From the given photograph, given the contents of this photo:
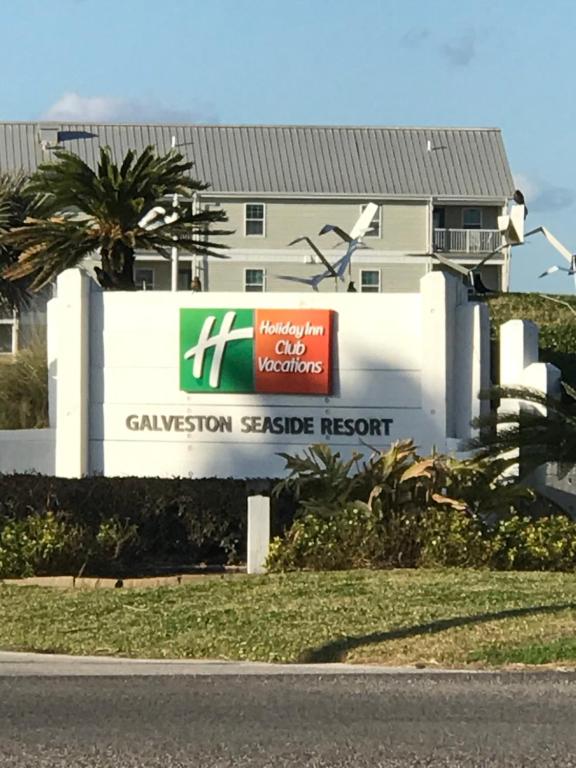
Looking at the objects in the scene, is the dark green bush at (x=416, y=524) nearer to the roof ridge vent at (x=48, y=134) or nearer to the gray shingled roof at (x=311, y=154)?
the gray shingled roof at (x=311, y=154)

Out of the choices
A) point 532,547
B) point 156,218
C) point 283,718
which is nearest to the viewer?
point 283,718

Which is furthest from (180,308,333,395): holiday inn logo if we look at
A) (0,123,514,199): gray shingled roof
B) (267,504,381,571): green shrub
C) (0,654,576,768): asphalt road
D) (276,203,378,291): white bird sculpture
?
(0,123,514,199): gray shingled roof

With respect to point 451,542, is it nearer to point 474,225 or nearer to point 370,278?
point 370,278

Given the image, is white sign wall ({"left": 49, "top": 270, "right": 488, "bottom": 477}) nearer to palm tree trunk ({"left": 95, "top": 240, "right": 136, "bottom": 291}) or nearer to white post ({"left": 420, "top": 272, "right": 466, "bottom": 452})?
white post ({"left": 420, "top": 272, "right": 466, "bottom": 452})

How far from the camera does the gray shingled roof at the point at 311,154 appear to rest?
5716cm

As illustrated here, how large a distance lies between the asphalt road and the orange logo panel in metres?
8.58

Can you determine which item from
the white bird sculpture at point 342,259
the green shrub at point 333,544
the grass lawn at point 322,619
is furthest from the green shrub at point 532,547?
the white bird sculpture at point 342,259

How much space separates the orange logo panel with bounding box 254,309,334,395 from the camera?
17953 mm

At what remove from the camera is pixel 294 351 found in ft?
59.1

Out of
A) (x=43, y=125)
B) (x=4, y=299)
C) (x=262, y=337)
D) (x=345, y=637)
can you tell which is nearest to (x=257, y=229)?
(x=43, y=125)

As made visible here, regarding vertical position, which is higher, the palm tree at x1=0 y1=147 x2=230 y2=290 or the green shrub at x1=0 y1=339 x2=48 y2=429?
the palm tree at x1=0 y1=147 x2=230 y2=290

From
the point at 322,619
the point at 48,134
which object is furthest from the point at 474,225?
the point at 322,619

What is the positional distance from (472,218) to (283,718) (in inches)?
2100

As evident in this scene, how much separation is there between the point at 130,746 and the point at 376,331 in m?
11.3
